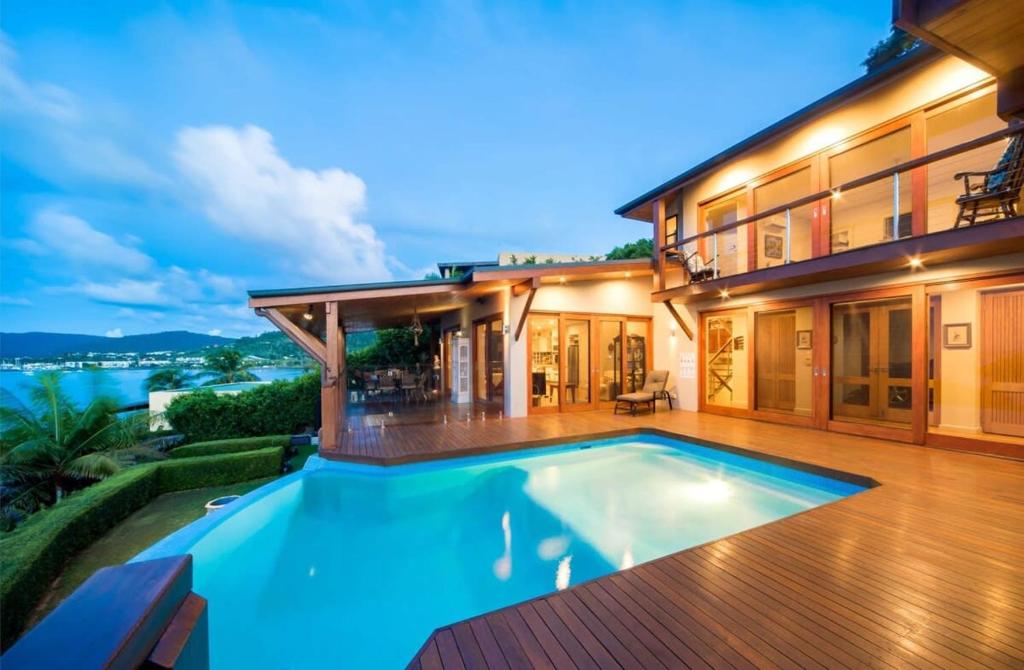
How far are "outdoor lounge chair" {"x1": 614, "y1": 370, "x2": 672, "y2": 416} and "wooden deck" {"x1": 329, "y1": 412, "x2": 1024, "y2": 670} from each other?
5.12m

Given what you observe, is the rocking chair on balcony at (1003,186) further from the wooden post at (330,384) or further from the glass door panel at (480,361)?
the glass door panel at (480,361)

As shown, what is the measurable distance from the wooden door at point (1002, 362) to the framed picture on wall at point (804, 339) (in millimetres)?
2294

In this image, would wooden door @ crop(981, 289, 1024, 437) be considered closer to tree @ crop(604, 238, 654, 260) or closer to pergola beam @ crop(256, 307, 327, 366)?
pergola beam @ crop(256, 307, 327, 366)

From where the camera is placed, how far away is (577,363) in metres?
10.4

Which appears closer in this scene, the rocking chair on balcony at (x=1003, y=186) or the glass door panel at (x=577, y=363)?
the rocking chair on balcony at (x=1003, y=186)

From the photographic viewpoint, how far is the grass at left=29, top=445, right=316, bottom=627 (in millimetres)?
4223

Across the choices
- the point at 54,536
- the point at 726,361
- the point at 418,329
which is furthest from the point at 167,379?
the point at 726,361

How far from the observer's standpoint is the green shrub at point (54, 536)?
3.55 meters

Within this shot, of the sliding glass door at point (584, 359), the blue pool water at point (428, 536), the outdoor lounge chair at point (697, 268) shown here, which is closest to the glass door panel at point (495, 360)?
the sliding glass door at point (584, 359)

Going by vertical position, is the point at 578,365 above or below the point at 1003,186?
below

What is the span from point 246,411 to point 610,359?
9084mm

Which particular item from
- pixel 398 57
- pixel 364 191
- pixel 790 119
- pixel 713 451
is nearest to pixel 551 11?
pixel 398 57

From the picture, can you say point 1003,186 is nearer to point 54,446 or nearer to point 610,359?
point 610,359

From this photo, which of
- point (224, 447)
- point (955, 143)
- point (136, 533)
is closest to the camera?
point (136, 533)
